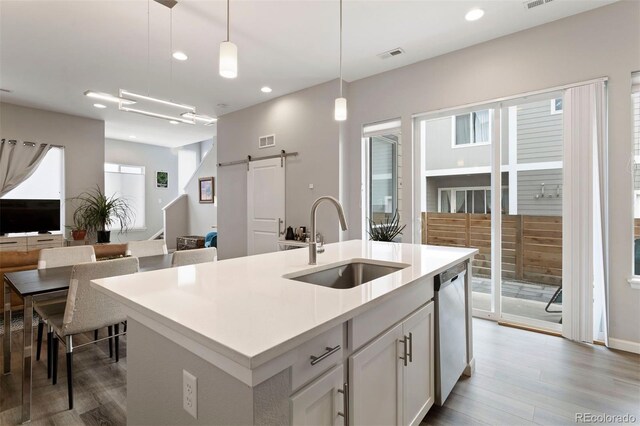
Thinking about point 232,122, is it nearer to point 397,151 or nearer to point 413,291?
point 397,151

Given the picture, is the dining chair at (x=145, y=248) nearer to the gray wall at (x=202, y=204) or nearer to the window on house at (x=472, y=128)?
the window on house at (x=472, y=128)

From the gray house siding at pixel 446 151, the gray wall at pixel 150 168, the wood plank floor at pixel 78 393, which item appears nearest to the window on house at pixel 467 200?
the gray house siding at pixel 446 151

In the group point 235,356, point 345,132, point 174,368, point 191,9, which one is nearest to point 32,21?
point 191,9

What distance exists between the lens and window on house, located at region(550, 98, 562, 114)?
10.5ft

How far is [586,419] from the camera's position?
72.7 inches

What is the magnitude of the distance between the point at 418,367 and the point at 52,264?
3.06 meters

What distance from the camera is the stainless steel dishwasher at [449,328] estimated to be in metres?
1.77

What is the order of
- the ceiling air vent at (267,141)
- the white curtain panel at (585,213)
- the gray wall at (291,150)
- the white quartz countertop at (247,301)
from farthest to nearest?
1. the ceiling air vent at (267,141)
2. the gray wall at (291,150)
3. the white curtain panel at (585,213)
4. the white quartz countertop at (247,301)

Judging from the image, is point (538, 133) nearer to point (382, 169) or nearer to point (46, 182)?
point (382, 169)

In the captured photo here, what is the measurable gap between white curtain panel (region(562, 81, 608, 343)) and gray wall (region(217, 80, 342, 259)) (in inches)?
101

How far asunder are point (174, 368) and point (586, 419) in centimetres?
228

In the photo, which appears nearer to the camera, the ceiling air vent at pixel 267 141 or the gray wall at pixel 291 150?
the gray wall at pixel 291 150

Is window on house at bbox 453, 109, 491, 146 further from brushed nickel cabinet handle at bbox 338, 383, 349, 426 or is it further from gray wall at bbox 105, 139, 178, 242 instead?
gray wall at bbox 105, 139, 178, 242

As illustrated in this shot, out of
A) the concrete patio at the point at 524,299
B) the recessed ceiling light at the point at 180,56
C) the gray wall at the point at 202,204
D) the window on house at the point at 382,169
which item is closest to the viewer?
the concrete patio at the point at 524,299
